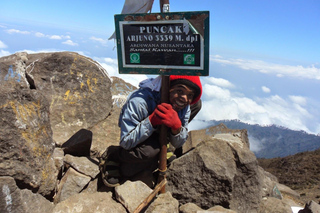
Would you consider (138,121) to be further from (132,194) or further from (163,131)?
(132,194)

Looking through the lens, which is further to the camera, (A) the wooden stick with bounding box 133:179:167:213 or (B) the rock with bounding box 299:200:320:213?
(B) the rock with bounding box 299:200:320:213

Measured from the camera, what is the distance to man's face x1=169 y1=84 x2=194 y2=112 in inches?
183

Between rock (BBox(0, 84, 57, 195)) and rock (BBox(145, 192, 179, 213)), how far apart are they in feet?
5.91

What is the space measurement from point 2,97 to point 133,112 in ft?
6.61

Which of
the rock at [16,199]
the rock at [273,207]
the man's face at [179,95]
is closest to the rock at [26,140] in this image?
the rock at [16,199]

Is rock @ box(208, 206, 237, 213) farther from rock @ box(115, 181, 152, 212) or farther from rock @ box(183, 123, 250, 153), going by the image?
Result: rock @ box(183, 123, 250, 153)

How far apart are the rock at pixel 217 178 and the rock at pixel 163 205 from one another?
18.7 inches

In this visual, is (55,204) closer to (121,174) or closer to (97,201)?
(97,201)

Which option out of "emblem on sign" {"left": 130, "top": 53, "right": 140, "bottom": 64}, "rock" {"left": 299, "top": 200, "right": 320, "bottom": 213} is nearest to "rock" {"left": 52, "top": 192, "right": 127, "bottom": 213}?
"emblem on sign" {"left": 130, "top": 53, "right": 140, "bottom": 64}

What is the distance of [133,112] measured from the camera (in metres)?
4.57

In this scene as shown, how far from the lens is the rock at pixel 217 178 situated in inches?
202

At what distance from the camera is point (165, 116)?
172 inches

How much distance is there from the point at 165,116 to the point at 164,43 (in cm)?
123

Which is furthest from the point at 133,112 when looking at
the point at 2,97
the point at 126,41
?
the point at 2,97
